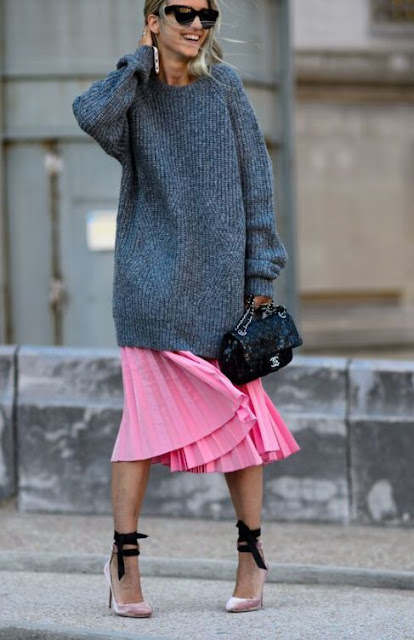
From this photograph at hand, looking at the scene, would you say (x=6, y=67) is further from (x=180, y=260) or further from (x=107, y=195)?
(x=180, y=260)

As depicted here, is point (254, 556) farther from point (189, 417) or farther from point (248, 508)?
point (189, 417)

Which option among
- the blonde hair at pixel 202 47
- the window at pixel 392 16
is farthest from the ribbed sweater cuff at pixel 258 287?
the window at pixel 392 16

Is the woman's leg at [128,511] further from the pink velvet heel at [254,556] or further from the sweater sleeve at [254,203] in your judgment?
the sweater sleeve at [254,203]

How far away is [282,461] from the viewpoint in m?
6.11

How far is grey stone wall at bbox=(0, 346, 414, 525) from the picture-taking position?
19.7ft

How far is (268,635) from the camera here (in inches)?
165

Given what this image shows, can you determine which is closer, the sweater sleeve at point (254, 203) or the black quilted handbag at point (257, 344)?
the black quilted handbag at point (257, 344)

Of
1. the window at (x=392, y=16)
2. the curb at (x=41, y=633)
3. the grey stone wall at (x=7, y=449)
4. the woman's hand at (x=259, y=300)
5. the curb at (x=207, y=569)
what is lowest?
the curb at (x=41, y=633)

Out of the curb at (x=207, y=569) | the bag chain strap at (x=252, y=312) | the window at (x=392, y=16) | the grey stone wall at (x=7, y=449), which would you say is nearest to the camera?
the bag chain strap at (x=252, y=312)

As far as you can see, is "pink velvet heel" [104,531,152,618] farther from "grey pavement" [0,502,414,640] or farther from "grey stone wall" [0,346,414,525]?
"grey stone wall" [0,346,414,525]

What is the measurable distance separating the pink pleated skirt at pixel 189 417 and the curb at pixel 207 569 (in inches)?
36.3

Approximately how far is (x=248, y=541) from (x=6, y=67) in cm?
623

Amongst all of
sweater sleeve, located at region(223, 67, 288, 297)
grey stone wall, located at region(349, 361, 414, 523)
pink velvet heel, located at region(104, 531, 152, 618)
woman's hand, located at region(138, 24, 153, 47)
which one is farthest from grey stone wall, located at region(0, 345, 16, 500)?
woman's hand, located at region(138, 24, 153, 47)

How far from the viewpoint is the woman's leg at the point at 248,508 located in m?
4.39
